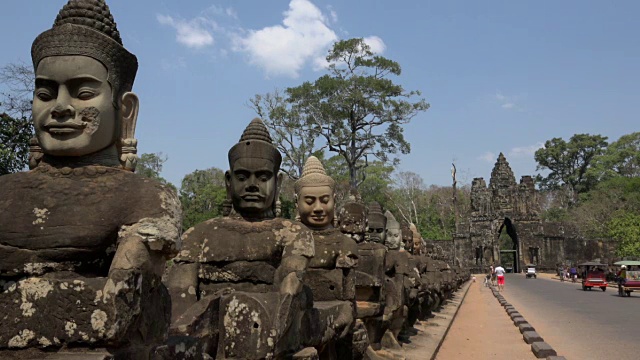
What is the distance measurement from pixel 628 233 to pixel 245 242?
122 feet

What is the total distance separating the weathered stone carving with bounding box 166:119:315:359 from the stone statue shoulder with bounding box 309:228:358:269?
1.05 metres

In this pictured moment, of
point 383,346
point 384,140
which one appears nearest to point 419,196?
point 384,140

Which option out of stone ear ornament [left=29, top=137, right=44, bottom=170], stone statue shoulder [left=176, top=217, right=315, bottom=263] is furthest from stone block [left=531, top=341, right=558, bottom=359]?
stone ear ornament [left=29, top=137, right=44, bottom=170]

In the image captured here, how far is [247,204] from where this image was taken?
4.56m

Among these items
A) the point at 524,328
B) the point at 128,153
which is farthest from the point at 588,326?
the point at 128,153

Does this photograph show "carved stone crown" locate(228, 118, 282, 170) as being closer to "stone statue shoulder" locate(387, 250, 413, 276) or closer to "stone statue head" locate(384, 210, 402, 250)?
"stone statue shoulder" locate(387, 250, 413, 276)

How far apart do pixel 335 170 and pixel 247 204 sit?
42.5 m

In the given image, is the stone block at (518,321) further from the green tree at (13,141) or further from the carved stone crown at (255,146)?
the green tree at (13,141)

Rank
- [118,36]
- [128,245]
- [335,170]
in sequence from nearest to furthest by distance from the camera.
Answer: [128,245] < [118,36] < [335,170]

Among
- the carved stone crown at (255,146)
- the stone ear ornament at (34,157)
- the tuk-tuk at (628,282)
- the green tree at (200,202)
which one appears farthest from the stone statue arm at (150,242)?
the tuk-tuk at (628,282)

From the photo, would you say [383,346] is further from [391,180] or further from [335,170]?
[391,180]

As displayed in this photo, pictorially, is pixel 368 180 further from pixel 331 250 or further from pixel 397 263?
pixel 331 250

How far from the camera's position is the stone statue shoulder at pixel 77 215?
2521 millimetres

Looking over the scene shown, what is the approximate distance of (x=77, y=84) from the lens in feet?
8.98
